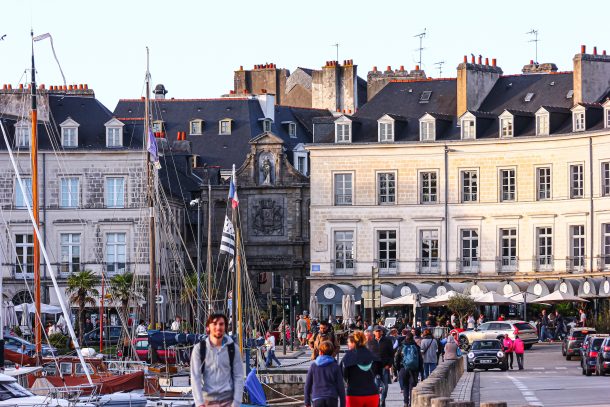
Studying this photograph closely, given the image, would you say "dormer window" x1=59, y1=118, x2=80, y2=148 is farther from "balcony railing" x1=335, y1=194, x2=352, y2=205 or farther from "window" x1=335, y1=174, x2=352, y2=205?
"balcony railing" x1=335, y1=194, x2=352, y2=205

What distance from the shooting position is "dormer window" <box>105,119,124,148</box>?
289 ft

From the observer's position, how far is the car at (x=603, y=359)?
48281 millimetres

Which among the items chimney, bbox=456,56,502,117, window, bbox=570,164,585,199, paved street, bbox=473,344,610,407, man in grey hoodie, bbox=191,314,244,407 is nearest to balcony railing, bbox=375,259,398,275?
chimney, bbox=456,56,502,117

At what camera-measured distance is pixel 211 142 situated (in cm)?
9775

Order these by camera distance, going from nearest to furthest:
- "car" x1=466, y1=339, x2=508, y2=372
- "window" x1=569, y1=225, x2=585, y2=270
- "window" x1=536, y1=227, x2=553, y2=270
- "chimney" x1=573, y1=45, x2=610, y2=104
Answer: "car" x1=466, y1=339, x2=508, y2=372 → "window" x1=569, y1=225, x2=585, y2=270 → "chimney" x1=573, y1=45, x2=610, y2=104 → "window" x1=536, y1=227, x2=553, y2=270

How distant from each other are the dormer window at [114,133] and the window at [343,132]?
35.0 ft

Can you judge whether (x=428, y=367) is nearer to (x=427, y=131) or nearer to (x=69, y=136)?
(x=427, y=131)

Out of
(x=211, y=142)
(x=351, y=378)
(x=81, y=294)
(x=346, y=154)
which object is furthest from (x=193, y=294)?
(x=351, y=378)

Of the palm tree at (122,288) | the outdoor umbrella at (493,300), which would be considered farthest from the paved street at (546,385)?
the palm tree at (122,288)

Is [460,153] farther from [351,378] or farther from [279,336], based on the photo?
[351,378]

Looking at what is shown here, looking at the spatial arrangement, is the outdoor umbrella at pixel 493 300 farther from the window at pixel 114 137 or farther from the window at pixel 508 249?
the window at pixel 114 137

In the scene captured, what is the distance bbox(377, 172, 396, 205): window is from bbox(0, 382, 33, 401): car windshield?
2151 inches

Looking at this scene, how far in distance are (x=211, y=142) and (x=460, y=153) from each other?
1715 cm

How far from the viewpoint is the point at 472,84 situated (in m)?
87.7
